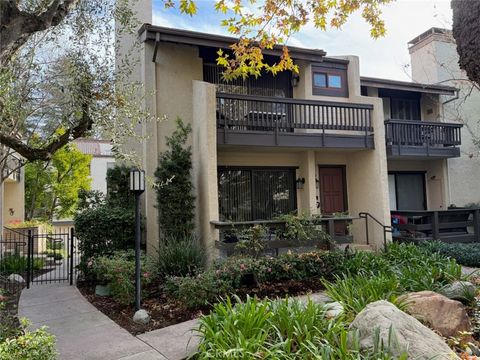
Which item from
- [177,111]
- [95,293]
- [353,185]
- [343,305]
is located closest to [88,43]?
[177,111]

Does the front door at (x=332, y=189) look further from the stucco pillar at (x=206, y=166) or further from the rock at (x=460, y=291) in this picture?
the rock at (x=460, y=291)

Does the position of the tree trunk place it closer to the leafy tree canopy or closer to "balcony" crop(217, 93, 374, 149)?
"balcony" crop(217, 93, 374, 149)

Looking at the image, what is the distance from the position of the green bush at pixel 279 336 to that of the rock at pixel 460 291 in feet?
7.48

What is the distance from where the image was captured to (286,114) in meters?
11.4

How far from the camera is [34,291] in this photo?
8.64m

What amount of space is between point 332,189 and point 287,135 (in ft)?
11.2

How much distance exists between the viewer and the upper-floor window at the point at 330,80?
1295 cm

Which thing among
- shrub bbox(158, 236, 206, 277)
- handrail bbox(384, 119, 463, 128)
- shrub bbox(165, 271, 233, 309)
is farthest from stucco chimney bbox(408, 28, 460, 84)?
shrub bbox(165, 271, 233, 309)

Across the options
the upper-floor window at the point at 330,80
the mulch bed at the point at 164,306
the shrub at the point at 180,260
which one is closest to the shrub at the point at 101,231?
the mulch bed at the point at 164,306

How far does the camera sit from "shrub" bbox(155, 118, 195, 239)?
32.3 feet

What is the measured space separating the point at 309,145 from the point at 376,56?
6223 millimetres

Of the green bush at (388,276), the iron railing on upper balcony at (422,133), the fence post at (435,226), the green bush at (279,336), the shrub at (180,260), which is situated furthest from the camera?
the iron railing on upper balcony at (422,133)

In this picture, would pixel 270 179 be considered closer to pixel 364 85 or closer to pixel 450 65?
pixel 364 85

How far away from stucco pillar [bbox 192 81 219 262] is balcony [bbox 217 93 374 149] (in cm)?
47
